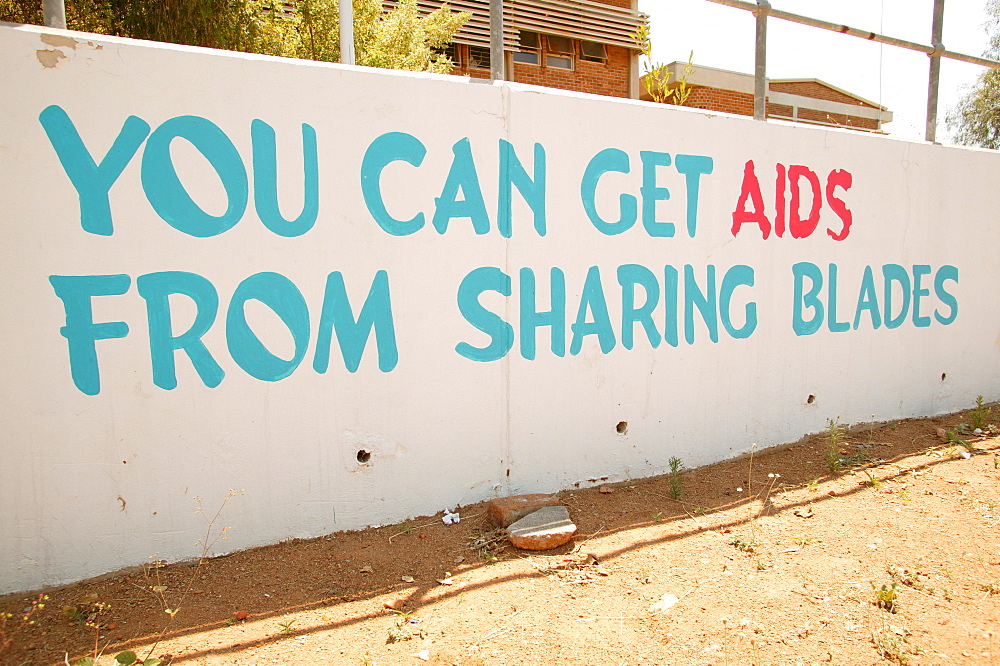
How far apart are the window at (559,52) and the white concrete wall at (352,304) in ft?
31.9

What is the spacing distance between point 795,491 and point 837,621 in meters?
1.30

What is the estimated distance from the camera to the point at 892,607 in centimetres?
247

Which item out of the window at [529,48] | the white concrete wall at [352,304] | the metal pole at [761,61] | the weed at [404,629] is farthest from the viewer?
the window at [529,48]

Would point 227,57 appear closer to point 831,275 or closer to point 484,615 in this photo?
point 484,615

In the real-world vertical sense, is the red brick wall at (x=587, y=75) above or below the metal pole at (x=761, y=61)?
above

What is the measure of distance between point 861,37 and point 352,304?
12.7ft

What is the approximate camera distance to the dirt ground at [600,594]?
7.27 feet

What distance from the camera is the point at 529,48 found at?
12695 mm

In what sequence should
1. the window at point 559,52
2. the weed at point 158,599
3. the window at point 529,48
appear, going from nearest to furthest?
1. the weed at point 158,599
2. the window at point 529,48
3. the window at point 559,52

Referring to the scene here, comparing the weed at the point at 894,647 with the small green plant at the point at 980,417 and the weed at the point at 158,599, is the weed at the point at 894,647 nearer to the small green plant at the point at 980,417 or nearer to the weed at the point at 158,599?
the weed at the point at 158,599

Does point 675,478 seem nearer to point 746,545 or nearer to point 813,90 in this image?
point 746,545

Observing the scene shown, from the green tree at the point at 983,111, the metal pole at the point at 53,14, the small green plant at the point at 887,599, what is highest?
the green tree at the point at 983,111

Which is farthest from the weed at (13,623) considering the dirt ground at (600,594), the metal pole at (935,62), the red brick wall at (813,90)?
the red brick wall at (813,90)

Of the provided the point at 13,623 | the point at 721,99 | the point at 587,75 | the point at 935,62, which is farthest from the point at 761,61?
the point at 721,99
